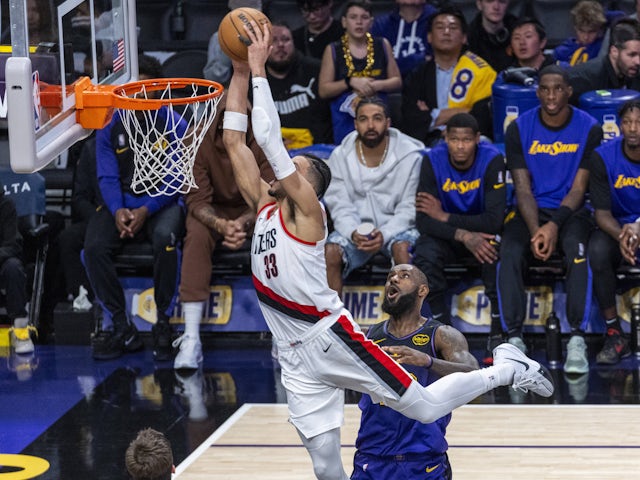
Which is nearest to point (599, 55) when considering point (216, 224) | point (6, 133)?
point (216, 224)

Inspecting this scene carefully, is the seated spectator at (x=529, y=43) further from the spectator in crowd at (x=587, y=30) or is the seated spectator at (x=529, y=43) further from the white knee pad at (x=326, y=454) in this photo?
the white knee pad at (x=326, y=454)

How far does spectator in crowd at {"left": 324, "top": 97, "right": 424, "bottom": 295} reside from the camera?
Answer: 28.6ft

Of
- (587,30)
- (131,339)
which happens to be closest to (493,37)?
(587,30)

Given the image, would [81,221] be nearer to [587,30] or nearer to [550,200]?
[550,200]

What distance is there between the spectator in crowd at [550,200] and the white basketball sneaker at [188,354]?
2133 mm

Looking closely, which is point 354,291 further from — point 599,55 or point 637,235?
point 599,55

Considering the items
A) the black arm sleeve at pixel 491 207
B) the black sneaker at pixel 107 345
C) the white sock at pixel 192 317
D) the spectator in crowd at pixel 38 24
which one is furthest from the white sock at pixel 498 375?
the black sneaker at pixel 107 345

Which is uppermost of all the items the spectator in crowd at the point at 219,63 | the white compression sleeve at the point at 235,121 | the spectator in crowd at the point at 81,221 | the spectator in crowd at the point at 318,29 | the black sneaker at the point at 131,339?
the white compression sleeve at the point at 235,121

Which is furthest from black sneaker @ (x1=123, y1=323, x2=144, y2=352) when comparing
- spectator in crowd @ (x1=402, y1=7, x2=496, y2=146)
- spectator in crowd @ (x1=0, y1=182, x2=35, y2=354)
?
spectator in crowd @ (x1=402, y1=7, x2=496, y2=146)

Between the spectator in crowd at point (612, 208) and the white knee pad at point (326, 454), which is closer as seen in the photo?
the white knee pad at point (326, 454)

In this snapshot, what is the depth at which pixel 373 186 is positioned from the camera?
29.0ft

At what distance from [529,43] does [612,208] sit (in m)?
1.76

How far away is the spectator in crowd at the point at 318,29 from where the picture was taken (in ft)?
34.0

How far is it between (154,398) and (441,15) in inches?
154
